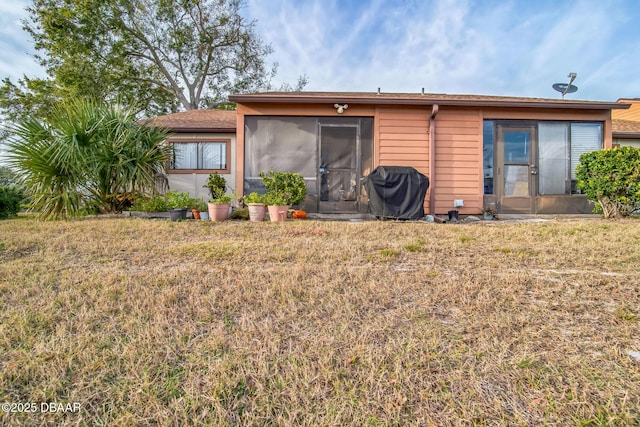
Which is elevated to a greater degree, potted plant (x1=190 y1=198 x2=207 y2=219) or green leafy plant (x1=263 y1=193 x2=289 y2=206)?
green leafy plant (x1=263 y1=193 x2=289 y2=206)

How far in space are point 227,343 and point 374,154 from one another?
607 centimetres

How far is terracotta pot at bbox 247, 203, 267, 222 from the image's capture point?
578 centimetres

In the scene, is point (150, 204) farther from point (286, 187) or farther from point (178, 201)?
point (286, 187)

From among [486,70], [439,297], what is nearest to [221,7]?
[486,70]

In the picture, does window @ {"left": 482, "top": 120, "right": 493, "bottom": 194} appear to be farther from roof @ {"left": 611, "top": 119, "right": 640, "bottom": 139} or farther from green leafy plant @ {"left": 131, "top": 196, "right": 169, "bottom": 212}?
green leafy plant @ {"left": 131, "top": 196, "right": 169, "bottom": 212}

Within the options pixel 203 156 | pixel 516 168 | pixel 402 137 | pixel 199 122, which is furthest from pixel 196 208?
pixel 516 168

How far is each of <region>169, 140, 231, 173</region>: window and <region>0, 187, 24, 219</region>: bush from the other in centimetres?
352

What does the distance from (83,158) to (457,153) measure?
7846 mm

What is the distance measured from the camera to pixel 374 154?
6980mm

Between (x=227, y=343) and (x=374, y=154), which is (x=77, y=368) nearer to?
(x=227, y=343)

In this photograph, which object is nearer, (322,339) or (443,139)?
(322,339)

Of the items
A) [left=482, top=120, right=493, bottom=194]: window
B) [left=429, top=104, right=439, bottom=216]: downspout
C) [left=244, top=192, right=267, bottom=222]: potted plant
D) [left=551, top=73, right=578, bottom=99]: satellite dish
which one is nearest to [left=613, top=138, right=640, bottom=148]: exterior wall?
[left=551, top=73, right=578, bottom=99]: satellite dish

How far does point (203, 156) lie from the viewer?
333 inches

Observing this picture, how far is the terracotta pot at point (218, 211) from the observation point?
5.77 meters
